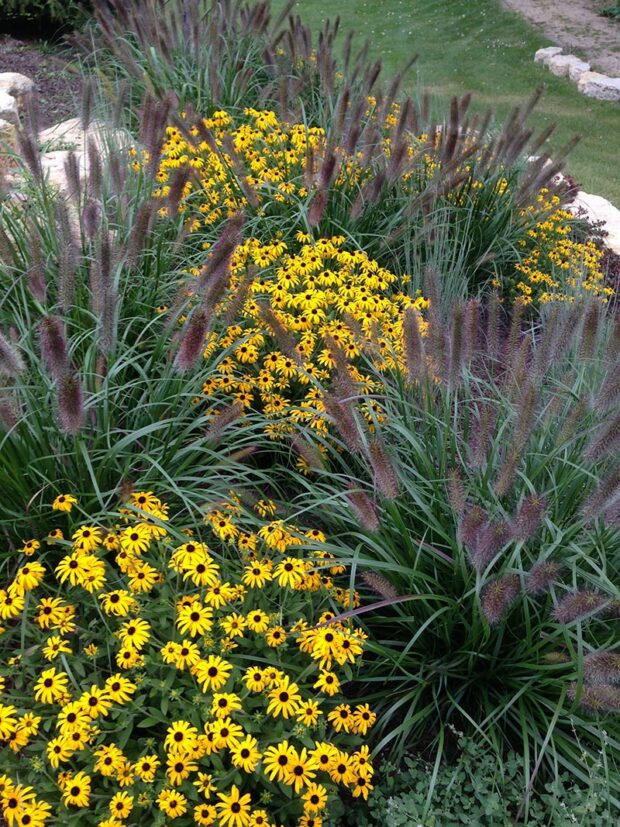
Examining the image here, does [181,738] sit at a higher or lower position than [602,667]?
lower

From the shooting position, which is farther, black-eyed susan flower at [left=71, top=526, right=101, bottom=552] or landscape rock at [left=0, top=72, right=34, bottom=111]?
landscape rock at [left=0, top=72, right=34, bottom=111]

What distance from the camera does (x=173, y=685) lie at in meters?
2.46

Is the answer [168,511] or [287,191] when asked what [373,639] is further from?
Answer: [287,191]

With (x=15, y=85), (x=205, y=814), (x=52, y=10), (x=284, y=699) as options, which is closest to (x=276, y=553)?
(x=284, y=699)

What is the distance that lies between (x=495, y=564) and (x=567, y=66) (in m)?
13.4

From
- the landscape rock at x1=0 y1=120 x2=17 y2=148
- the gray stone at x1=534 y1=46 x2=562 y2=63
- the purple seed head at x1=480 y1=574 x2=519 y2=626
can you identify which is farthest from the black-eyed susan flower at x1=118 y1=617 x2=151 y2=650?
the gray stone at x1=534 y1=46 x2=562 y2=63

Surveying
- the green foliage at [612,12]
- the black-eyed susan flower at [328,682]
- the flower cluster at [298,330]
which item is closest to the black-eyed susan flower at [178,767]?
the black-eyed susan flower at [328,682]

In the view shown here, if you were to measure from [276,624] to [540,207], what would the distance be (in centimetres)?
514

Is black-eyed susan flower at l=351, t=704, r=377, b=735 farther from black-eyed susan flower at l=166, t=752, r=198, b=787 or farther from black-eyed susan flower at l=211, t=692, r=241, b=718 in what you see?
black-eyed susan flower at l=166, t=752, r=198, b=787

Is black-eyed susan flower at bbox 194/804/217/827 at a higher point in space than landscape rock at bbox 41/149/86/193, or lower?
lower

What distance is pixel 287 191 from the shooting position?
493 cm

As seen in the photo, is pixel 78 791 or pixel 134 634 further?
pixel 134 634

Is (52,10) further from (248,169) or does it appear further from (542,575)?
(542,575)

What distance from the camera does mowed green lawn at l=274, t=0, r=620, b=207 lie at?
35.4 feet
